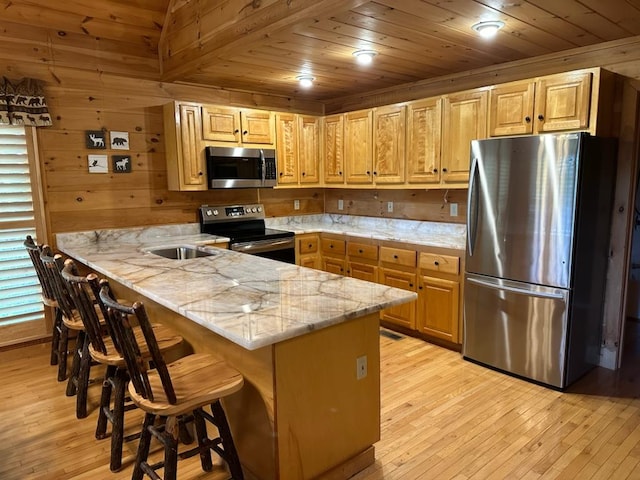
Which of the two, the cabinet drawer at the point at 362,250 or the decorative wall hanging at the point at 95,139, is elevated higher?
the decorative wall hanging at the point at 95,139

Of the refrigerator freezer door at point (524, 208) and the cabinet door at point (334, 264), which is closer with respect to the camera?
the refrigerator freezer door at point (524, 208)

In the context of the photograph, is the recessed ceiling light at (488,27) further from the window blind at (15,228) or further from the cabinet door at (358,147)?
the window blind at (15,228)

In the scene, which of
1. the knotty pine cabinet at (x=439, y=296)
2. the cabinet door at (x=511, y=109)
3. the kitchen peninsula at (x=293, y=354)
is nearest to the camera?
the kitchen peninsula at (x=293, y=354)

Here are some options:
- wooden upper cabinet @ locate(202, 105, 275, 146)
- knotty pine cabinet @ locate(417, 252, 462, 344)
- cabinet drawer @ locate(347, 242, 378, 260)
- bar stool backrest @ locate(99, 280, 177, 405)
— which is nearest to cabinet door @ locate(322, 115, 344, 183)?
wooden upper cabinet @ locate(202, 105, 275, 146)

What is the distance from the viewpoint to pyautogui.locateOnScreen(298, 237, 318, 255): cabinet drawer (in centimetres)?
459

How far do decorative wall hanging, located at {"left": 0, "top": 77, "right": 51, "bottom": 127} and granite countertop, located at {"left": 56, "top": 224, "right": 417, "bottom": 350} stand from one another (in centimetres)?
113

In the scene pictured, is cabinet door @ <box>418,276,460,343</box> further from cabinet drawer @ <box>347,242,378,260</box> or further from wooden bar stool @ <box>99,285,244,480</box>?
wooden bar stool @ <box>99,285,244,480</box>

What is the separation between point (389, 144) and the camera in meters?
4.25

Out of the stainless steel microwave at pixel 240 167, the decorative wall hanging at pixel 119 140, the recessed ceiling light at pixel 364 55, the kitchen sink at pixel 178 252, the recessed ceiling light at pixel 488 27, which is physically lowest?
the kitchen sink at pixel 178 252

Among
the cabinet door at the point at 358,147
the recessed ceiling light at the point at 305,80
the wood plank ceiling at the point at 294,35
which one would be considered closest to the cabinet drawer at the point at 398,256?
the cabinet door at the point at 358,147

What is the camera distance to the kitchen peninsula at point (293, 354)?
1.76 metres

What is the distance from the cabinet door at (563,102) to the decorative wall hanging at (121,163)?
11.3 ft

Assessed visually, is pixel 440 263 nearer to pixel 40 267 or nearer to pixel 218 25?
pixel 218 25

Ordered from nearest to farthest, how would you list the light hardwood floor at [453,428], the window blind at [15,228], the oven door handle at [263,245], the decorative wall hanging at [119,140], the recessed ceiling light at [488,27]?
the light hardwood floor at [453,428] → the recessed ceiling light at [488,27] → the window blind at [15,228] → the decorative wall hanging at [119,140] → the oven door handle at [263,245]
